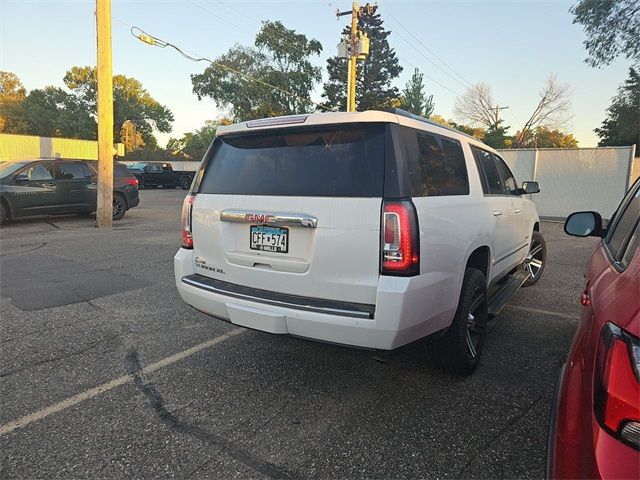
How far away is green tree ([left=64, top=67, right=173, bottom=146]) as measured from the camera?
196ft

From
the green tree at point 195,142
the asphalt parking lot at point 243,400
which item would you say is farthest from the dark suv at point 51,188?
the green tree at point 195,142

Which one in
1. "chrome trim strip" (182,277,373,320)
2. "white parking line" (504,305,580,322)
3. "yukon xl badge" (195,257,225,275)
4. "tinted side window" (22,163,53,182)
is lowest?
"white parking line" (504,305,580,322)

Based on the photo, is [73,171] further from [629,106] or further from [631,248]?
[629,106]

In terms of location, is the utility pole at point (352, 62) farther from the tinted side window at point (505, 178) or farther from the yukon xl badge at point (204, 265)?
the yukon xl badge at point (204, 265)

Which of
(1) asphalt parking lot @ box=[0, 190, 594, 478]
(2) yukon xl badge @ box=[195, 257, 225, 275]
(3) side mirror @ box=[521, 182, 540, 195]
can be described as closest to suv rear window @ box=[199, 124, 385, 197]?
(2) yukon xl badge @ box=[195, 257, 225, 275]

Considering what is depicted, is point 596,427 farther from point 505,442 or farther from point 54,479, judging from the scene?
point 54,479

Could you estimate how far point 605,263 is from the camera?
198 centimetres

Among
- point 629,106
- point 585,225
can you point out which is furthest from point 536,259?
point 629,106

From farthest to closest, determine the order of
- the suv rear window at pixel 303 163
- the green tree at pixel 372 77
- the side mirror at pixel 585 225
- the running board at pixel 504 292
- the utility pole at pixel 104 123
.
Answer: the green tree at pixel 372 77, the utility pole at pixel 104 123, the running board at pixel 504 292, the side mirror at pixel 585 225, the suv rear window at pixel 303 163

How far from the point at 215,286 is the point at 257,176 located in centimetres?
84

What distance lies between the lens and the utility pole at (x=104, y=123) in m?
10.9

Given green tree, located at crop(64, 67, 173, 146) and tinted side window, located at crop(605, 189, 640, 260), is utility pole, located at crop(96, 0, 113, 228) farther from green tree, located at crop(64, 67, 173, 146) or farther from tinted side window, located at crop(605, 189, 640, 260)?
green tree, located at crop(64, 67, 173, 146)

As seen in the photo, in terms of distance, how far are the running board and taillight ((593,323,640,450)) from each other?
2569 mm

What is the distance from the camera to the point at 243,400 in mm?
2840
